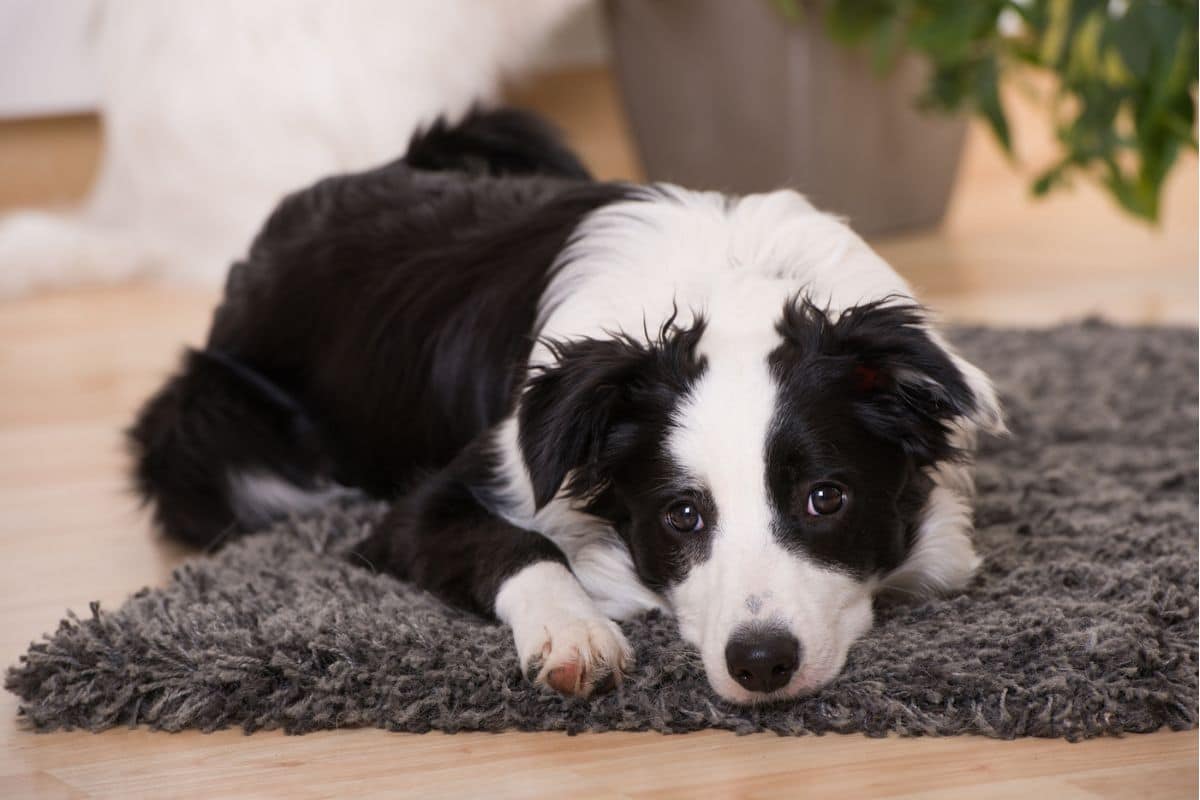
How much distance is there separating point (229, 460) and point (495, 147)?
88 centimetres

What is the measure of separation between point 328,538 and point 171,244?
2.96 metres

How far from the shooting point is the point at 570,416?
1808 millimetres

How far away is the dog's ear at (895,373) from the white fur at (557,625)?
42 cm

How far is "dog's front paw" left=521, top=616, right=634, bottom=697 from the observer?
169 centimetres

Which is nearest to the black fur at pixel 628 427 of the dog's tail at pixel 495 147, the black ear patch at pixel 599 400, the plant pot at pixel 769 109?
the black ear patch at pixel 599 400

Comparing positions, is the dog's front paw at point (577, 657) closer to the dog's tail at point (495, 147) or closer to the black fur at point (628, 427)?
the black fur at point (628, 427)

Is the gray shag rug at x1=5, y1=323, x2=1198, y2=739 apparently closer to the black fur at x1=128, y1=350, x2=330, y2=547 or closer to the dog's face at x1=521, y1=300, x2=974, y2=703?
the dog's face at x1=521, y1=300, x2=974, y2=703

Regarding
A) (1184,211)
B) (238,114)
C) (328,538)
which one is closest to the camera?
(328,538)

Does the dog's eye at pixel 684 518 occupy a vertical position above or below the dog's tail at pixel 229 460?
above

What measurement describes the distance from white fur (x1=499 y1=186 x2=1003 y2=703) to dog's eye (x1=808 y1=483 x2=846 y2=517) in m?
0.06

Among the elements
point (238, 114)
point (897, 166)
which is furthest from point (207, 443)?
point (897, 166)

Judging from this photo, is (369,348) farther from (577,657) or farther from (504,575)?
(577,657)

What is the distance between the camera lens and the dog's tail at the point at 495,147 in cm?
288

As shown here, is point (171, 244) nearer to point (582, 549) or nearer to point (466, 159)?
point (466, 159)
